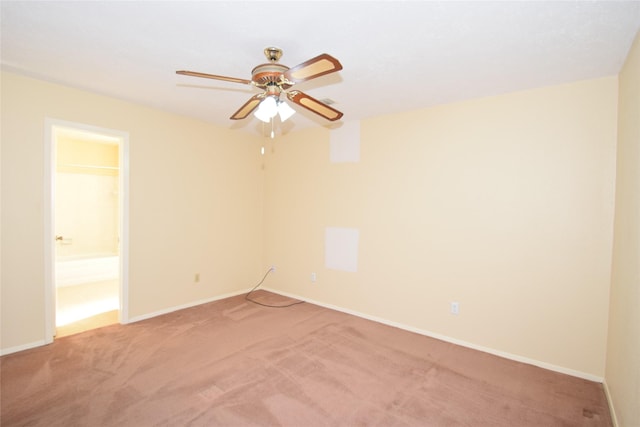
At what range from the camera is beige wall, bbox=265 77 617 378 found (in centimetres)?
260

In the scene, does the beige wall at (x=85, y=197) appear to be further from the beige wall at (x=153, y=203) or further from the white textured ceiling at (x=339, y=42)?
the white textured ceiling at (x=339, y=42)

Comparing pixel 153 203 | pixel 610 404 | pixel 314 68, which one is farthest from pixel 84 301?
pixel 610 404

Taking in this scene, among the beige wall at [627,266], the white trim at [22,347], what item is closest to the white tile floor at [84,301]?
the white trim at [22,347]

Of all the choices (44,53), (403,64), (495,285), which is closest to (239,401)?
(495,285)

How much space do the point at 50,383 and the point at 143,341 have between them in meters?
0.81

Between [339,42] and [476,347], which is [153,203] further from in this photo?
[476,347]

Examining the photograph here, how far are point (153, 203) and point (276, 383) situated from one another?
272 centimetres

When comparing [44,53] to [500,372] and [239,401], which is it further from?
[500,372]

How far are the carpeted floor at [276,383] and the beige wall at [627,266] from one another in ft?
1.15

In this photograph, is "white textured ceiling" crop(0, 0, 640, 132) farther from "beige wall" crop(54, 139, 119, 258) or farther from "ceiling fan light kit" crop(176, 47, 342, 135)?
"beige wall" crop(54, 139, 119, 258)

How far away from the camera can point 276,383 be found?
7.98 feet

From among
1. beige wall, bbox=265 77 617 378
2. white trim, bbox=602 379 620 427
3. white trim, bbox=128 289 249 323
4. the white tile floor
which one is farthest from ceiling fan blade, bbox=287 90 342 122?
the white tile floor

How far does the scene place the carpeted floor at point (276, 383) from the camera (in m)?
2.06

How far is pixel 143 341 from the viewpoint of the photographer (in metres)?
3.12
